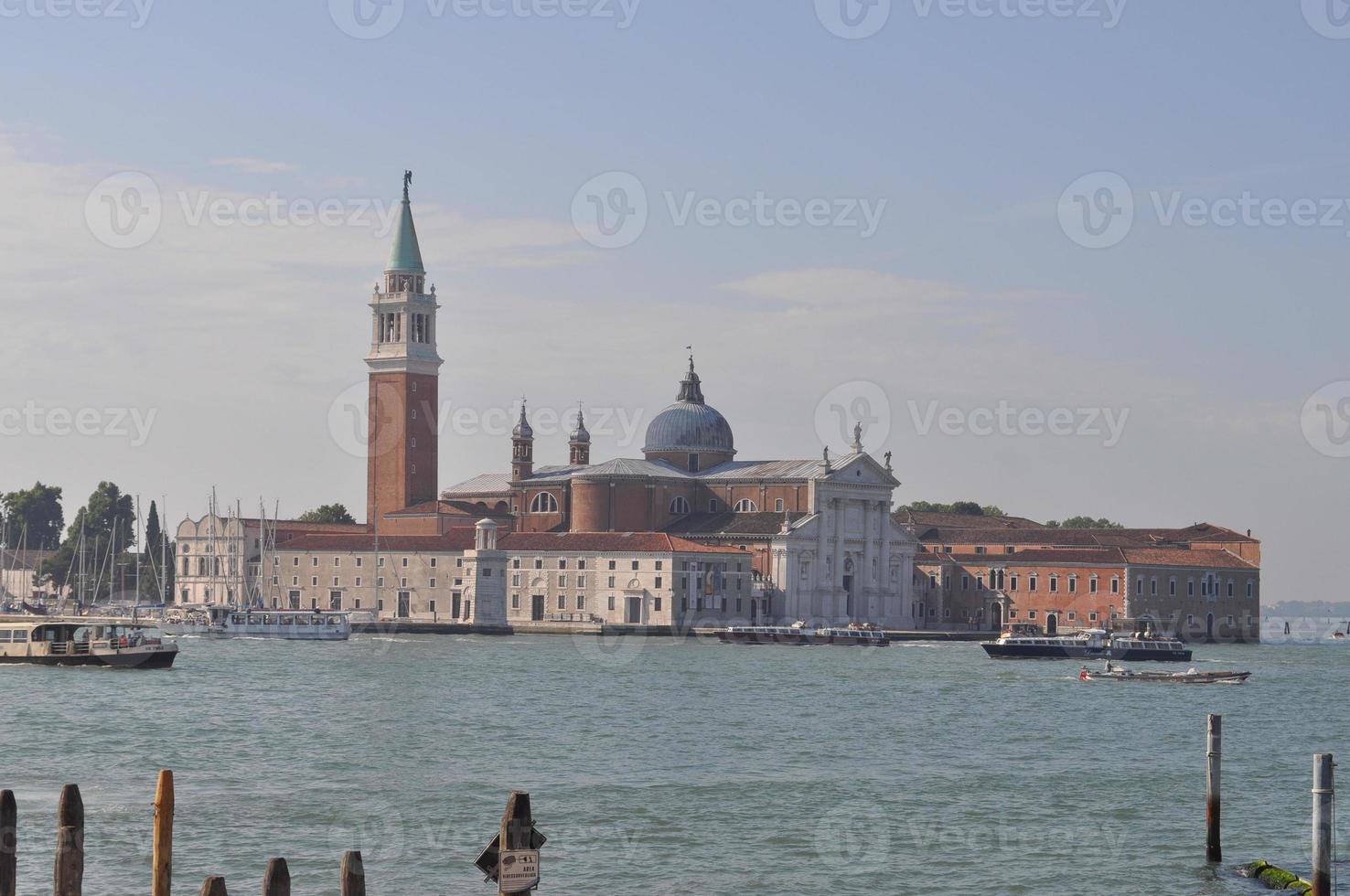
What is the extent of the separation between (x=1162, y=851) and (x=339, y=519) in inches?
3638

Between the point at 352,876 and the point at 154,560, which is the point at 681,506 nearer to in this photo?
the point at 154,560

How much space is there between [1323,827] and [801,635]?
61563 mm

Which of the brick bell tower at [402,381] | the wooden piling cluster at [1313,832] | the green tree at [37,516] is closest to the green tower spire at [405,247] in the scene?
the brick bell tower at [402,381]

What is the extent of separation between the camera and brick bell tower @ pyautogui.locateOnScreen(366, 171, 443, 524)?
9200 centimetres

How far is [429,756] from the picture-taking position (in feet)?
96.9

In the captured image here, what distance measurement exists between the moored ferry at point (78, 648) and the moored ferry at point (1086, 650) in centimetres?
2702

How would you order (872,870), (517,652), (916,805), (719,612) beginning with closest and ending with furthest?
(872,870) → (916,805) → (517,652) → (719,612)

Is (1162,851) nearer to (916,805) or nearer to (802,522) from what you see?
(916,805)

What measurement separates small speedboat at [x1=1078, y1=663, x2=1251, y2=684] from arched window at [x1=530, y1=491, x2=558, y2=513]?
4238cm

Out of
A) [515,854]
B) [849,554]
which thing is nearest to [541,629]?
[849,554]

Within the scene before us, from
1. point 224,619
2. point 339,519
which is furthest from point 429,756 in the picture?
point 339,519

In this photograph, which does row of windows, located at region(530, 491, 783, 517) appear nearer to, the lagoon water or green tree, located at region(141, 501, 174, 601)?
green tree, located at region(141, 501, 174, 601)

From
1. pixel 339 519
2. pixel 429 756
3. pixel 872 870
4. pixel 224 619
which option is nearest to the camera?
pixel 872 870

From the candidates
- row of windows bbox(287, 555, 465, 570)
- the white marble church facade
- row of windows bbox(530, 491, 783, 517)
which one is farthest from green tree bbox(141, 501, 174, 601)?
the white marble church facade
